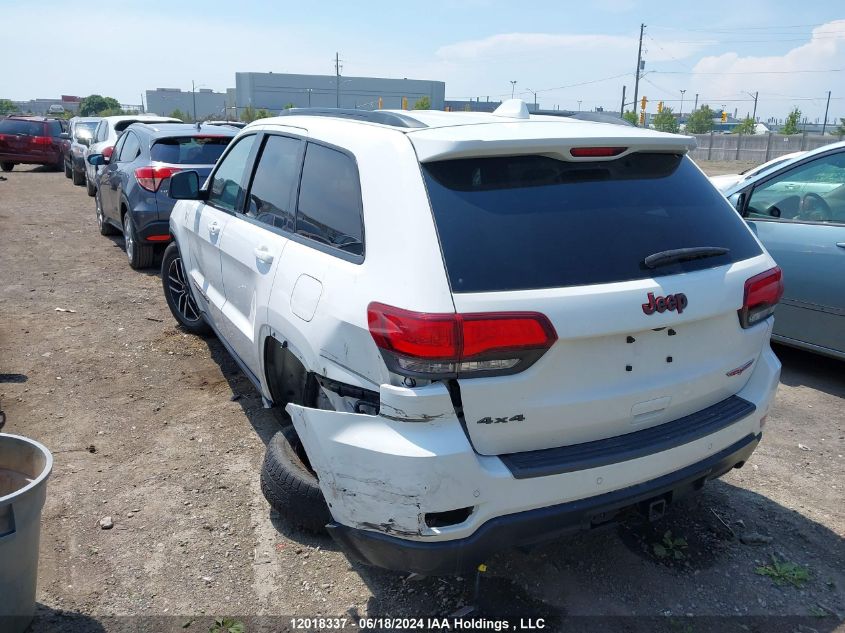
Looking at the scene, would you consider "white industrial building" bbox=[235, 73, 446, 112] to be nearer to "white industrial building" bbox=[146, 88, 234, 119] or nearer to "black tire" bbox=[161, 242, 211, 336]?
"white industrial building" bbox=[146, 88, 234, 119]

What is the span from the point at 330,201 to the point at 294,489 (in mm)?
1291

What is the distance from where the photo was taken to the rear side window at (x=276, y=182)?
343 cm

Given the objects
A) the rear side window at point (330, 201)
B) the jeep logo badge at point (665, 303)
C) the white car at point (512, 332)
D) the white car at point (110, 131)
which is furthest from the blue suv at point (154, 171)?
the jeep logo badge at point (665, 303)

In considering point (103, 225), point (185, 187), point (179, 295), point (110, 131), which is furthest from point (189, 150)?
point (110, 131)

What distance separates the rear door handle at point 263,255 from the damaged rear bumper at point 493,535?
1361mm

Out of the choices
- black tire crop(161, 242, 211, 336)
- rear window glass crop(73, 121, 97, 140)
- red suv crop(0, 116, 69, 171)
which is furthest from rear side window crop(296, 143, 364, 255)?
red suv crop(0, 116, 69, 171)

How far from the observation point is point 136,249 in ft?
27.7

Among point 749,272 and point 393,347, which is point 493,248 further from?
point 749,272

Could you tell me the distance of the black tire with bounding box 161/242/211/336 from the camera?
5.77 m

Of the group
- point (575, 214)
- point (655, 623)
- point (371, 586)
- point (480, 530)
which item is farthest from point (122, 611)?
point (575, 214)

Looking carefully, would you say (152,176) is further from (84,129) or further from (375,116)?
(84,129)

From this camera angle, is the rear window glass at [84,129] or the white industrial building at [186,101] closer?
the rear window glass at [84,129]

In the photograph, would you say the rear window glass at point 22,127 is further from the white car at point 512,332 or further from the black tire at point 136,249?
the white car at point 512,332

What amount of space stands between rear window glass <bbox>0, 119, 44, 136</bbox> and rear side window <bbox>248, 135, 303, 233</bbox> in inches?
888
